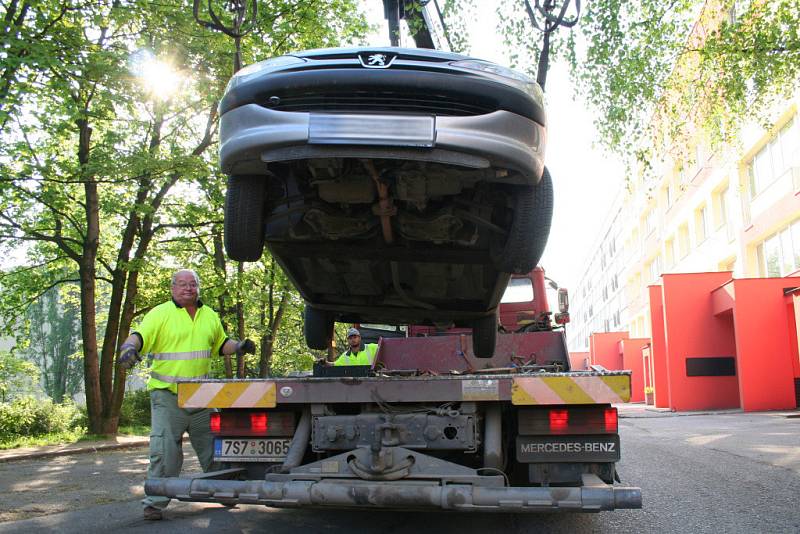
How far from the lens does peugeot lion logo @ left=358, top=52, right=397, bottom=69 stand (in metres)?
3.83

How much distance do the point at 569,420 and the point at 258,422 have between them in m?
1.83

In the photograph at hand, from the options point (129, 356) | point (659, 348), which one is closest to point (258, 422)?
point (129, 356)

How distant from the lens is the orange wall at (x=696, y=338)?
22.9 m

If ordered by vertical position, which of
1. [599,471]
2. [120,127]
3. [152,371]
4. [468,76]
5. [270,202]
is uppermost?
[120,127]

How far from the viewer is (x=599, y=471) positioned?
3.87 meters

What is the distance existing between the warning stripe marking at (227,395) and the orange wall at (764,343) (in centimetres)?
1888

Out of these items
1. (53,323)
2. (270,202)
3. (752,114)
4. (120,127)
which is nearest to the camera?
(270,202)

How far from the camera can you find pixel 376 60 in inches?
152

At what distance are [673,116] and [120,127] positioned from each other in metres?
12.8

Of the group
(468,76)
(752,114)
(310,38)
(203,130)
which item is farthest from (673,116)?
(203,130)

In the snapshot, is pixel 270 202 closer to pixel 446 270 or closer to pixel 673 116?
pixel 446 270

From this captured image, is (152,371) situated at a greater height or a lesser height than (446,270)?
lesser

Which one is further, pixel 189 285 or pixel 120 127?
pixel 120 127

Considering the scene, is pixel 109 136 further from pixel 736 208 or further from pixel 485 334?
pixel 736 208
